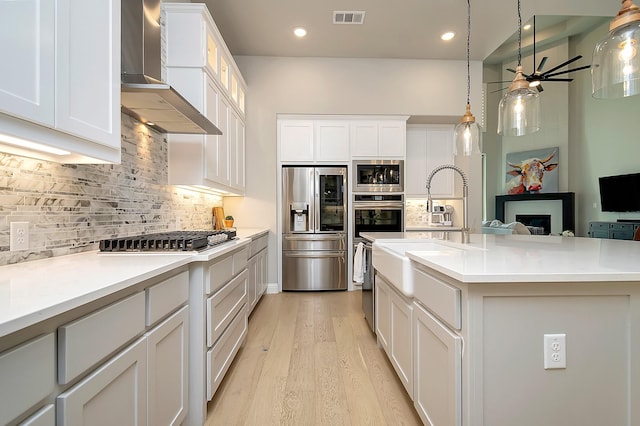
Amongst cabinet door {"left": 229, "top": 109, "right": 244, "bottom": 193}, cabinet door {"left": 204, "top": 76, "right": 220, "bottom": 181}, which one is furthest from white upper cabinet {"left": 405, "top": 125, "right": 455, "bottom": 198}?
cabinet door {"left": 204, "top": 76, "right": 220, "bottom": 181}

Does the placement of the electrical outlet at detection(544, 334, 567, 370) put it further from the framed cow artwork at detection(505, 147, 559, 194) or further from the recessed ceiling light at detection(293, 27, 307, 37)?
the framed cow artwork at detection(505, 147, 559, 194)

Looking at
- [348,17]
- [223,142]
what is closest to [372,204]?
[223,142]

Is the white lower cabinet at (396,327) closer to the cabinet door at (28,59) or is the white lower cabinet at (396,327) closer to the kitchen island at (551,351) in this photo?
the kitchen island at (551,351)

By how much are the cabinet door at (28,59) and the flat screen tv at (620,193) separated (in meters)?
8.49

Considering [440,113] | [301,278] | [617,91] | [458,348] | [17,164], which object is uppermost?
[440,113]

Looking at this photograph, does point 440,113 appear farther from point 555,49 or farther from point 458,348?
point 555,49

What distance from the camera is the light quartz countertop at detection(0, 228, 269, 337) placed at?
67 centimetres

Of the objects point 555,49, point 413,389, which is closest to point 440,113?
point 413,389

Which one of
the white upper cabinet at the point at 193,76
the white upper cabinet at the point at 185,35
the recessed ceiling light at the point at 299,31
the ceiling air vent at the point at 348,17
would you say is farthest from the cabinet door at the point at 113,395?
the recessed ceiling light at the point at 299,31

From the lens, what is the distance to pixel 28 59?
903mm

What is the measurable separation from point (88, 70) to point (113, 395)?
118 cm

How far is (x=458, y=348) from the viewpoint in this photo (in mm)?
1125

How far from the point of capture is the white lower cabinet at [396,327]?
66.8 inches

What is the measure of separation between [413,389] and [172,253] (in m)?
1.47
